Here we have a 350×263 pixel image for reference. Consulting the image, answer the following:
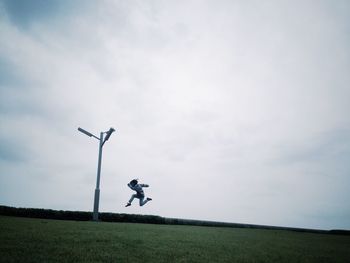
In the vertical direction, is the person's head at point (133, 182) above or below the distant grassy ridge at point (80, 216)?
above

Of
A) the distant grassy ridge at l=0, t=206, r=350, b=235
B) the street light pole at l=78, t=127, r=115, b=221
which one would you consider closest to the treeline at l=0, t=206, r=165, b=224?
the distant grassy ridge at l=0, t=206, r=350, b=235

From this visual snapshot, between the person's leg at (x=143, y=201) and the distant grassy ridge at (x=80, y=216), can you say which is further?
the distant grassy ridge at (x=80, y=216)

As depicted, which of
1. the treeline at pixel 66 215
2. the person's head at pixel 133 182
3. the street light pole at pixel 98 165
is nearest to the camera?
the person's head at pixel 133 182

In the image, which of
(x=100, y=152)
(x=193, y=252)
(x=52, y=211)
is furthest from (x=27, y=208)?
(x=193, y=252)

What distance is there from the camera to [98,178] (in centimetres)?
1786

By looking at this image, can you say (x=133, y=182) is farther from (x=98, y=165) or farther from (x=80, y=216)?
(x=80, y=216)

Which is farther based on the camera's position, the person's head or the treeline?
the treeline

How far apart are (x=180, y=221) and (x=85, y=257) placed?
2330 centimetres

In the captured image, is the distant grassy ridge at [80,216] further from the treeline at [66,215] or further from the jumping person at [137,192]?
the jumping person at [137,192]

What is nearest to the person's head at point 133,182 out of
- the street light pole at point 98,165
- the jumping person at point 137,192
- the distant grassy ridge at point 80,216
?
the jumping person at point 137,192

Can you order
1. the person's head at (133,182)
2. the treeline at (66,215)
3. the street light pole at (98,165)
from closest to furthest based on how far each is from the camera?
the person's head at (133,182) → the street light pole at (98,165) → the treeline at (66,215)

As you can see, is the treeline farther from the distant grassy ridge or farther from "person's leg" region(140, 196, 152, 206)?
"person's leg" region(140, 196, 152, 206)

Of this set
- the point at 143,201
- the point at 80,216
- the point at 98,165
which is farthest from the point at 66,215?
the point at 143,201

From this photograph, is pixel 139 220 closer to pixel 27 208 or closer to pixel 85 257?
pixel 27 208
